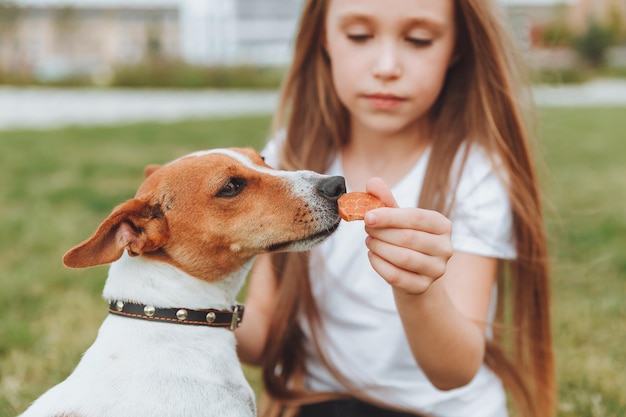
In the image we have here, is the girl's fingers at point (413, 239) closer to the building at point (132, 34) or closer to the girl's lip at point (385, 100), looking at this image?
the girl's lip at point (385, 100)

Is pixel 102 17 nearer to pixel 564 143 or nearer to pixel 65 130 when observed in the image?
pixel 65 130

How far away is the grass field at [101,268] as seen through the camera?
2.98 meters

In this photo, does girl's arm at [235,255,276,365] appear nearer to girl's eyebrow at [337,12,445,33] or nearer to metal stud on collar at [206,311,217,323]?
metal stud on collar at [206,311,217,323]

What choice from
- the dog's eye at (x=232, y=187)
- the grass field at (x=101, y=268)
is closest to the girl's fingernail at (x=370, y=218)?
the dog's eye at (x=232, y=187)

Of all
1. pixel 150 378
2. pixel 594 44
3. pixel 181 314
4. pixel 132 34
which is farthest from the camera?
pixel 132 34

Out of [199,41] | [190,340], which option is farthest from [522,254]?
[199,41]

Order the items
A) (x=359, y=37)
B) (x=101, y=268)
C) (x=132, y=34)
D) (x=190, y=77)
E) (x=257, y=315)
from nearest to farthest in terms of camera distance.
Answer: (x=359, y=37) < (x=257, y=315) < (x=101, y=268) < (x=190, y=77) < (x=132, y=34)

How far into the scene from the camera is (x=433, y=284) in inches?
73.8

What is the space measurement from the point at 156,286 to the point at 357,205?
0.58 metres

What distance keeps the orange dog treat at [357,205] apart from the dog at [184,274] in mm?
130

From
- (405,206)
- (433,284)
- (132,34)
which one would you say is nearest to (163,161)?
(405,206)

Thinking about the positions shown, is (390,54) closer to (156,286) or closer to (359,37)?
(359,37)

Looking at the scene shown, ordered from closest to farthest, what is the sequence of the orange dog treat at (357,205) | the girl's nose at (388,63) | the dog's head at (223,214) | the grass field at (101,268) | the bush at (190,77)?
the orange dog treat at (357,205)
the dog's head at (223,214)
the girl's nose at (388,63)
the grass field at (101,268)
the bush at (190,77)

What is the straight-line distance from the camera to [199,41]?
3675 centimetres
